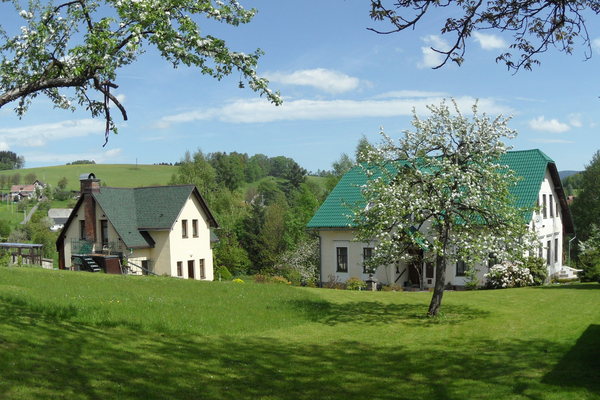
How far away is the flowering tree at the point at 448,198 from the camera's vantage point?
19109 millimetres

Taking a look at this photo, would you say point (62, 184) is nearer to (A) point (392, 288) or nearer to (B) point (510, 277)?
(A) point (392, 288)

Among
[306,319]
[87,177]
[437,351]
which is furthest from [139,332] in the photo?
[87,177]

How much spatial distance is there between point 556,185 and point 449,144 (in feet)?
79.2

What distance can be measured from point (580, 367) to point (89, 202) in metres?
40.8

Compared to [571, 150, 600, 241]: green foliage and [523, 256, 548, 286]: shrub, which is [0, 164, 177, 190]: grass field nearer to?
A: [571, 150, 600, 241]: green foliage

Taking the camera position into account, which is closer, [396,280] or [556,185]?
[396,280]

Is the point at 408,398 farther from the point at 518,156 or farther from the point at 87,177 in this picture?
the point at 87,177

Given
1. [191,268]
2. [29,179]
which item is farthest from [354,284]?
[29,179]

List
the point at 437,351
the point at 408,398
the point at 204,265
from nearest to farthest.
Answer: the point at 408,398 → the point at 437,351 → the point at 204,265

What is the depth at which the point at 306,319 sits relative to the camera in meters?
20.6

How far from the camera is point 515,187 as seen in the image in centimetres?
3553

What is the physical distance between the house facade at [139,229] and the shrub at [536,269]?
86.0 ft

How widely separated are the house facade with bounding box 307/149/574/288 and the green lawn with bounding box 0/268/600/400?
11.6 m

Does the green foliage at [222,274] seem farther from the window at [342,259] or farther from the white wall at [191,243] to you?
the window at [342,259]
